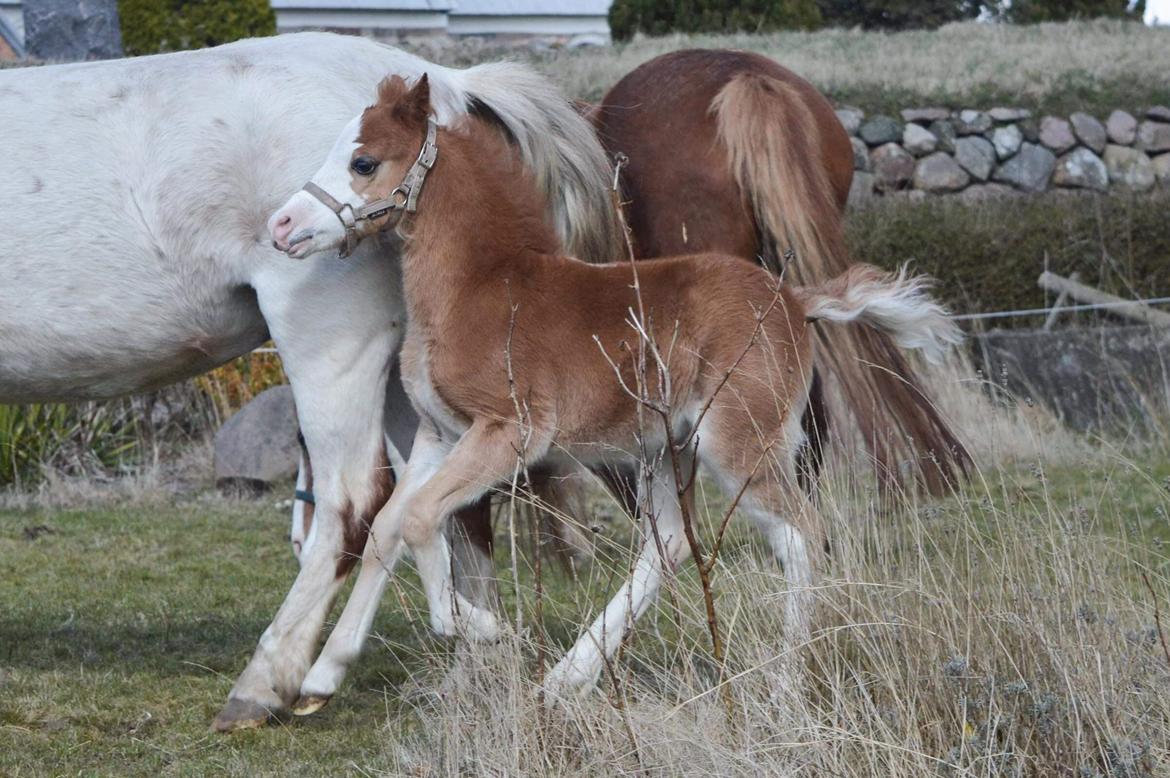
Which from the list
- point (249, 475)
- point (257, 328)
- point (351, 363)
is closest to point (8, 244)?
point (257, 328)

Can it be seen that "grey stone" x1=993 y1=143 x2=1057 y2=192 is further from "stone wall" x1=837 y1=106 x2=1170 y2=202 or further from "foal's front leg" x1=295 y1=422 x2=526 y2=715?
"foal's front leg" x1=295 y1=422 x2=526 y2=715

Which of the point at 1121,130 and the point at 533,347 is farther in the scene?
the point at 1121,130

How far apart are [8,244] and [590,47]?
20.7 metres

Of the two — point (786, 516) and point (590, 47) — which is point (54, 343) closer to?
point (786, 516)

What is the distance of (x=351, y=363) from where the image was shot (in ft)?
15.1

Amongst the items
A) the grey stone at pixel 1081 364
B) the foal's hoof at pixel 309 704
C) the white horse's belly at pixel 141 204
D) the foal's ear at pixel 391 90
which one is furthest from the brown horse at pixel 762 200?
the grey stone at pixel 1081 364

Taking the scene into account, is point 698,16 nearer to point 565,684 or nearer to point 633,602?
point 633,602

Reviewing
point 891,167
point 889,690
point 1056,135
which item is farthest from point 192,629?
point 1056,135

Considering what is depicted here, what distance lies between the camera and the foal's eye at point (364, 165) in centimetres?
436

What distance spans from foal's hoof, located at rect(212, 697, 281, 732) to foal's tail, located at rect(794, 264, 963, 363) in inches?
77.1

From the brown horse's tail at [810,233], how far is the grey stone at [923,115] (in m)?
11.0

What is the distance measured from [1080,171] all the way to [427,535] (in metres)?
13.7

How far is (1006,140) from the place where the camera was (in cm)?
1650

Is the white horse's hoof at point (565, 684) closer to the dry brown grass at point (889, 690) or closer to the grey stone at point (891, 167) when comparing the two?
the dry brown grass at point (889, 690)
